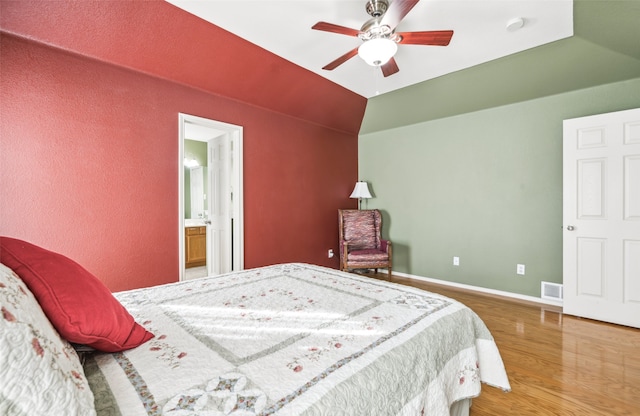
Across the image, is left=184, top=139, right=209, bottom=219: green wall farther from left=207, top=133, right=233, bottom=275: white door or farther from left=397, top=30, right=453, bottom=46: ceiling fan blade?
left=397, top=30, right=453, bottom=46: ceiling fan blade

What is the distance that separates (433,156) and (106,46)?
392cm

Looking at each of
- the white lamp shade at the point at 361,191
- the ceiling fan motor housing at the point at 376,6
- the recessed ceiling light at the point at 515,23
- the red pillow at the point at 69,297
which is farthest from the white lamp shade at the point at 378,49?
the white lamp shade at the point at 361,191

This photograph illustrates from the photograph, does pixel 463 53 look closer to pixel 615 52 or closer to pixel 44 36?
pixel 615 52

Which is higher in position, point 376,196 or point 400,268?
point 376,196

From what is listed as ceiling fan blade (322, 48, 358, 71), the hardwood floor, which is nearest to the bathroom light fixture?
the hardwood floor

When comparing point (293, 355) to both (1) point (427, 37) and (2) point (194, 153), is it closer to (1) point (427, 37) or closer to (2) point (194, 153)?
(1) point (427, 37)

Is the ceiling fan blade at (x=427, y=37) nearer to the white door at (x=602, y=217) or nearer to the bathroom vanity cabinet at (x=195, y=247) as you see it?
the white door at (x=602, y=217)

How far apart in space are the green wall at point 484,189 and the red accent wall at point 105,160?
2.02 meters

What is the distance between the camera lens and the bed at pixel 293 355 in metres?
0.76

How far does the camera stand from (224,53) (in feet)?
9.09

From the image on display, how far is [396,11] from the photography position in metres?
1.79

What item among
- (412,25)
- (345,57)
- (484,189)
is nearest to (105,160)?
(345,57)

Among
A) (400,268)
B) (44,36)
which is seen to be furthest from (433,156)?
(44,36)

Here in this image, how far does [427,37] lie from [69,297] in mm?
2383
